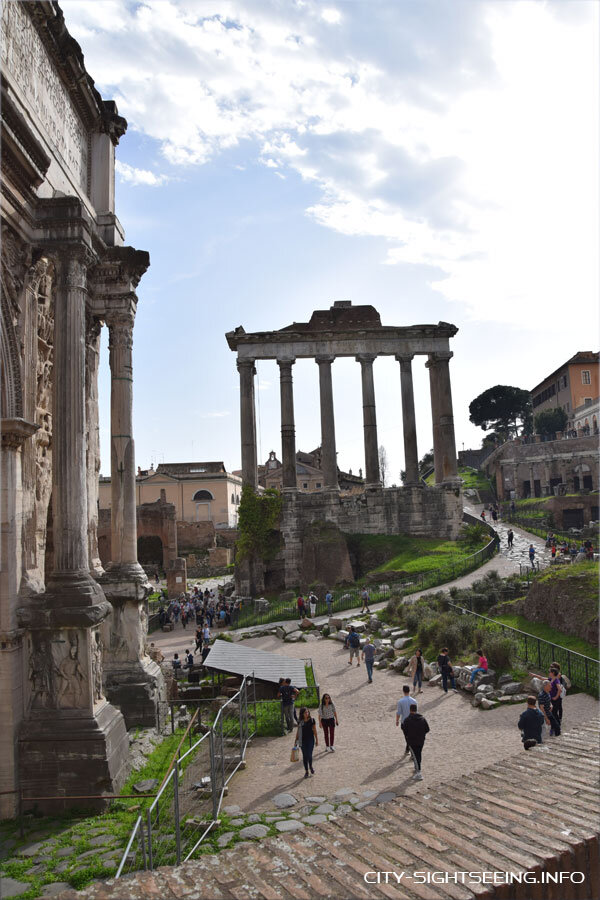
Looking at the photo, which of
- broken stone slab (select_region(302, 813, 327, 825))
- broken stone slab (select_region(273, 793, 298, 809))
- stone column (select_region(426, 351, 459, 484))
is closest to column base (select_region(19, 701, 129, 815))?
broken stone slab (select_region(273, 793, 298, 809))

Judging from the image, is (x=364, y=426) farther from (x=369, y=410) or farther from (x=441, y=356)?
(x=441, y=356)

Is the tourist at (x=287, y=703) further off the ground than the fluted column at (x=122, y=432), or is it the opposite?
the fluted column at (x=122, y=432)

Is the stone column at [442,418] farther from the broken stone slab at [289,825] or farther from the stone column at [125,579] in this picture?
the broken stone slab at [289,825]

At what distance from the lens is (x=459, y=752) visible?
9539 mm

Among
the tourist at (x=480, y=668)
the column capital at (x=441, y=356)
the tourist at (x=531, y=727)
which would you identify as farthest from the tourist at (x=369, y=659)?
the column capital at (x=441, y=356)

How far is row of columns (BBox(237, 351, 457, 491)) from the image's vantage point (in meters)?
30.4

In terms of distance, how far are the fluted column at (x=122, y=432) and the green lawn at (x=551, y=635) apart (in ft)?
30.1

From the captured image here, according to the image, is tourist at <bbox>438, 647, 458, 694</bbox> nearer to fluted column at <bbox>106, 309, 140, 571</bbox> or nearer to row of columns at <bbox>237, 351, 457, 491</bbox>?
fluted column at <bbox>106, 309, 140, 571</bbox>

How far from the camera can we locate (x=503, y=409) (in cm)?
6806

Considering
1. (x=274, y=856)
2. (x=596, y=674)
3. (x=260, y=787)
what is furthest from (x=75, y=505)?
(x=596, y=674)

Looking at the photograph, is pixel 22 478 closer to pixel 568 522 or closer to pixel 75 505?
pixel 75 505

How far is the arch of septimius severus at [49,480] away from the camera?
25.1 feet

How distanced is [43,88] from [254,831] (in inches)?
405

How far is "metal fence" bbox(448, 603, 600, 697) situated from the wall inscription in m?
12.5
